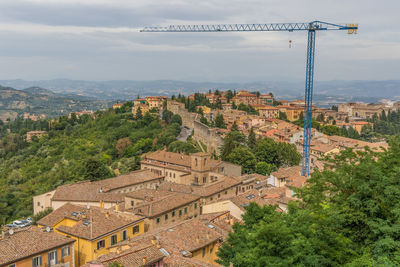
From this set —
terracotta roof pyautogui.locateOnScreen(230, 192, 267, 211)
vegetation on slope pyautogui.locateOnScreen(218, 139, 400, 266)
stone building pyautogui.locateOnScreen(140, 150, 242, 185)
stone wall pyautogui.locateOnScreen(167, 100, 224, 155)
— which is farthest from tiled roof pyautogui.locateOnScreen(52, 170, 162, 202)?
vegetation on slope pyautogui.locateOnScreen(218, 139, 400, 266)

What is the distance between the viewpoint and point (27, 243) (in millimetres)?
18641

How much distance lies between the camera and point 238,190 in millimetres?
37156

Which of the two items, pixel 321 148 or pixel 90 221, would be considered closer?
pixel 90 221

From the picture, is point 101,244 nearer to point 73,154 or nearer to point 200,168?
point 200,168

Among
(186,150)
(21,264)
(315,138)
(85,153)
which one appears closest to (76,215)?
(21,264)

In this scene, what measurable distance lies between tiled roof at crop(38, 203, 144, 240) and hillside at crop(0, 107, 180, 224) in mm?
21641

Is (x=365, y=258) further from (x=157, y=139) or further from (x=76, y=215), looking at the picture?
(x=157, y=139)

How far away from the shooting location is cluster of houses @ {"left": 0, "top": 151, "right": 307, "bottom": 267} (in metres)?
17.9

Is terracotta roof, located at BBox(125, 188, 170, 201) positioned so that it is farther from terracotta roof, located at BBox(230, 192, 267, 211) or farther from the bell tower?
the bell tower

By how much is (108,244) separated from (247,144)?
135ft

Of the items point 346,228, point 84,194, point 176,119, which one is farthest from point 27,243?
point 176,119

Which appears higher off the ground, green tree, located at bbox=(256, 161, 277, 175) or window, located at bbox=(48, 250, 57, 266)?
window, located at bbox=(48, 250, 57, 266)

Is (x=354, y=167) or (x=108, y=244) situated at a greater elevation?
(x=354, y=167)

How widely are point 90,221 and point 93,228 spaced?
801 millimetres
